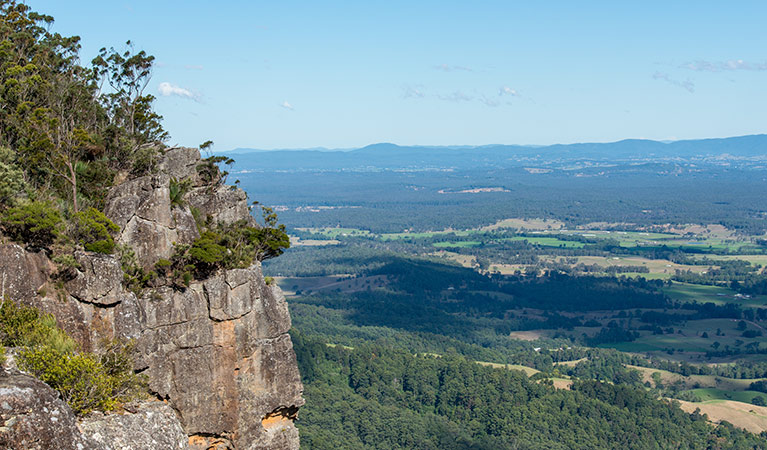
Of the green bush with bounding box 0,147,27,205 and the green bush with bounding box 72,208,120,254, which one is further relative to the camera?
the green bush with bounding box 0,147,27,205

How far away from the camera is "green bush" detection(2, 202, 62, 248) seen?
23812 millimetres

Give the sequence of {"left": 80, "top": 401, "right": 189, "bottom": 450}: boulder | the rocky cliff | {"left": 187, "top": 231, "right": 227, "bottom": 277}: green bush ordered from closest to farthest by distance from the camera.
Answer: {"left": 80, "top": 401, "right": 189, "bottom": 450}: boulder → the rocky cliff → {"left": 187, "top": 231, "right": 227, "bottom": 277}: green bush

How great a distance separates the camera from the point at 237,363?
91.9ft

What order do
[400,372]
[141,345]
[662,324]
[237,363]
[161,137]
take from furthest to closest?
[662,324] → [400,372] → [161,137] → [237,363] → [141,345]

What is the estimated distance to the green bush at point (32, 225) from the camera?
2381 centimetres

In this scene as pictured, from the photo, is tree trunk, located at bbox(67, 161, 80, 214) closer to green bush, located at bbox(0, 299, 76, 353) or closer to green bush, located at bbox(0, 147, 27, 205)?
green bush, located at bbox(0, 147, 27, 205)

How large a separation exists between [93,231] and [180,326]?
15.4 ft

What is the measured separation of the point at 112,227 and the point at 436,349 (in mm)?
120832

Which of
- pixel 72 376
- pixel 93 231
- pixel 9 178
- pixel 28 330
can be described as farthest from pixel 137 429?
pixel 9 178

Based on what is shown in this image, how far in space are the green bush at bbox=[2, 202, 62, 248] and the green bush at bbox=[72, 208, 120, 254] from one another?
2.26 ft

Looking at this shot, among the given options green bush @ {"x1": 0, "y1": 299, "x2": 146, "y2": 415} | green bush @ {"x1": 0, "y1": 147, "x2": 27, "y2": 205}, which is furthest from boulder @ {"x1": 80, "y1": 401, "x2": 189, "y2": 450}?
green bush @ {"x1": 0, "y1": 147, "x2": 27, "y2": 205}

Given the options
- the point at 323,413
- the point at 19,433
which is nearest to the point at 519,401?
the point at 323,413

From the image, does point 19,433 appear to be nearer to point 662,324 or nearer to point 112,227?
point 112,227

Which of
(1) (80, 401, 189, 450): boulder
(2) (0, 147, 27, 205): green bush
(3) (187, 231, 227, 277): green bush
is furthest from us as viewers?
(3) (187, 231, 227, 277): green bush
